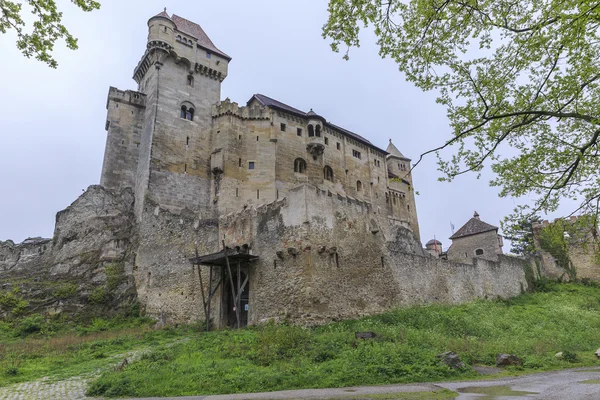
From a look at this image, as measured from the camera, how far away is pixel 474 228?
4497 cm

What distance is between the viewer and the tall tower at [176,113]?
31969 millimetres

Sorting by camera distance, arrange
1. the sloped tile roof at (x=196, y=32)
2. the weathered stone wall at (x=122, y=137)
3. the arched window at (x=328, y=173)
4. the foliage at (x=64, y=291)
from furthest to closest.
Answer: the arched window at (x=328, y=173), the sloped tile roof at (x=196, y=32), the weathered stone wall at (x=122, y=137), the foliage at (x=64, y=291)

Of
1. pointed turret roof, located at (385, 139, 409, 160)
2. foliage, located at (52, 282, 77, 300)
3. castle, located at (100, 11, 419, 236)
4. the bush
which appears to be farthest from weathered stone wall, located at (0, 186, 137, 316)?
pointed turret roof, located at (385, 139, 409, 160)

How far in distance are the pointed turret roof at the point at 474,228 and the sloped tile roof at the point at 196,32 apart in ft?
104

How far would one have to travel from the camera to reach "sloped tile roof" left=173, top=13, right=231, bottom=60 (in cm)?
3916

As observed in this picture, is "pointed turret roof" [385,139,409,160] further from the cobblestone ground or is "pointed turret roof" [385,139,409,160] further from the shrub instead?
the cobblestone ground

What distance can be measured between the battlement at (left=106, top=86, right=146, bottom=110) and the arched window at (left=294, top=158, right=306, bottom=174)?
48.6ft

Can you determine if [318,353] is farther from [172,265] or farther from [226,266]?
[172,265]

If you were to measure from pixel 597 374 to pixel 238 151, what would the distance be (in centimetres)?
3020

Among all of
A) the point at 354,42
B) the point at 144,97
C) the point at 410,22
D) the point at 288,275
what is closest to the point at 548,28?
the point at 410,22

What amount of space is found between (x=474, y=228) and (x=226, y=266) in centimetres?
3450

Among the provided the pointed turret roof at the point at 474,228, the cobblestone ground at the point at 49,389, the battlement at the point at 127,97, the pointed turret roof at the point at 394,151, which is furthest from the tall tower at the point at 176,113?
the pointed turret roof at the point at 394,151

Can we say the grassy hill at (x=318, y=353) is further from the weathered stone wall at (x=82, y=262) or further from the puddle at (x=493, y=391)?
the weathered stone wall at (x=82, y=262)

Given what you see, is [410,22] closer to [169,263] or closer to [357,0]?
[357,0]
